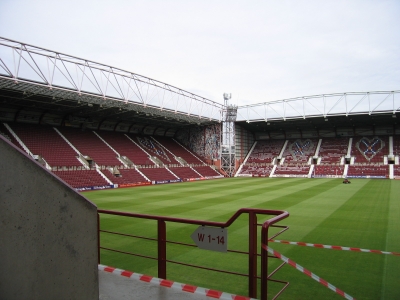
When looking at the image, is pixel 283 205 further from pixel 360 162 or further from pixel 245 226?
pixel 360 162

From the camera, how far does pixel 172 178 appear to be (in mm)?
40688

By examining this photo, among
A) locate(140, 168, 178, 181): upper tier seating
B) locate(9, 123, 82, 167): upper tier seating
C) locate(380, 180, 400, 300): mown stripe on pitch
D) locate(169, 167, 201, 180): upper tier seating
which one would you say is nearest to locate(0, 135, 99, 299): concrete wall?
locate(380, 180, 400, 300): mown stripe on pitch

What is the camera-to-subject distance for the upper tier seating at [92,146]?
121 ft

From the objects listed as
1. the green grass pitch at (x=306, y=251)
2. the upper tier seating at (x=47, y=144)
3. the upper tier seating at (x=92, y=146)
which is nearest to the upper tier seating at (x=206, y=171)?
the upper tier seating at (x=92, y=146)

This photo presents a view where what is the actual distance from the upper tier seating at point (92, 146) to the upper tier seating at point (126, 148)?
1.56 m

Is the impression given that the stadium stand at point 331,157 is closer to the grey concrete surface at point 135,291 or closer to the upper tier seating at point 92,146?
the upper tier seating at point 92,146

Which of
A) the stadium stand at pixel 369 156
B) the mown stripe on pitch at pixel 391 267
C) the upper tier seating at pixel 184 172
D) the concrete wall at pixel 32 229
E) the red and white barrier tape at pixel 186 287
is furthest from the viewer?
the stadium stand at pixel 369 156

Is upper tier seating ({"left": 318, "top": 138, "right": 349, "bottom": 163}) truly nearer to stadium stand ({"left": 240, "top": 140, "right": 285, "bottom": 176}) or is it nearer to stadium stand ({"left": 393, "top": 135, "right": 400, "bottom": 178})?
stadium stand ({"left": 393, "top": 135, "right": 400, "bottom": 178})

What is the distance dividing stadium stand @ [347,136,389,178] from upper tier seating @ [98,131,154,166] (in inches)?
1190

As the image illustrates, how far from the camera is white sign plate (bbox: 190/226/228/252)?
4098mm

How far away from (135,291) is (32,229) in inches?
71.9

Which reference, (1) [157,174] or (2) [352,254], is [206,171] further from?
(2) [352,254]

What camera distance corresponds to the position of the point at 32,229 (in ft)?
9.84

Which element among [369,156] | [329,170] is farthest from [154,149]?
[369,156]
